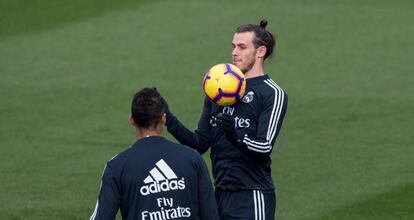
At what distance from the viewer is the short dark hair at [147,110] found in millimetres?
6465

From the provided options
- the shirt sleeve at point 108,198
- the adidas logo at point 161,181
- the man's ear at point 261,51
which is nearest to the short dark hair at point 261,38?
the man's ear at point 261,51

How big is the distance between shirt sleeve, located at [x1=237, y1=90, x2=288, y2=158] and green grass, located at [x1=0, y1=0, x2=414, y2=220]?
3691mm

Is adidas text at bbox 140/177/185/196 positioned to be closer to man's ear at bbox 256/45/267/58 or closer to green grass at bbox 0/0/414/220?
man's ear at bbox 256/45/267/58

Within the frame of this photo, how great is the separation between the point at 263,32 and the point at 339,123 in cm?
708

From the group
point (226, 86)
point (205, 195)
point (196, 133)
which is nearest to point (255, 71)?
point (226, 86)

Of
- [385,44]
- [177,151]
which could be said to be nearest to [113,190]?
[177,151]

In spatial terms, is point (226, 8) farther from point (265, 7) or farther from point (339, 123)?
point (339, 123)

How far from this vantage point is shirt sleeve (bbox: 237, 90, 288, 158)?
742cm

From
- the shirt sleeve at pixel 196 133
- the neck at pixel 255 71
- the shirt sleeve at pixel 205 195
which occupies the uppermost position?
the neck at pixel 255 71

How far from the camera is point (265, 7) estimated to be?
20656mm

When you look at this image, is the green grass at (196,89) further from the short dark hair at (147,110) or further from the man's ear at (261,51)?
the short dark hair at (147,110)

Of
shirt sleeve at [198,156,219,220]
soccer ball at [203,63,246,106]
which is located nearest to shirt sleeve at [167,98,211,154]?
soccer ball at [203,63,246,106]

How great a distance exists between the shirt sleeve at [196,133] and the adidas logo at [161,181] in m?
1.36

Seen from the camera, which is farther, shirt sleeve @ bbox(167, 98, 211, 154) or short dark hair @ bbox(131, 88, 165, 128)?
shirt sleeve @ bbox(167, 98, 211, 154)
